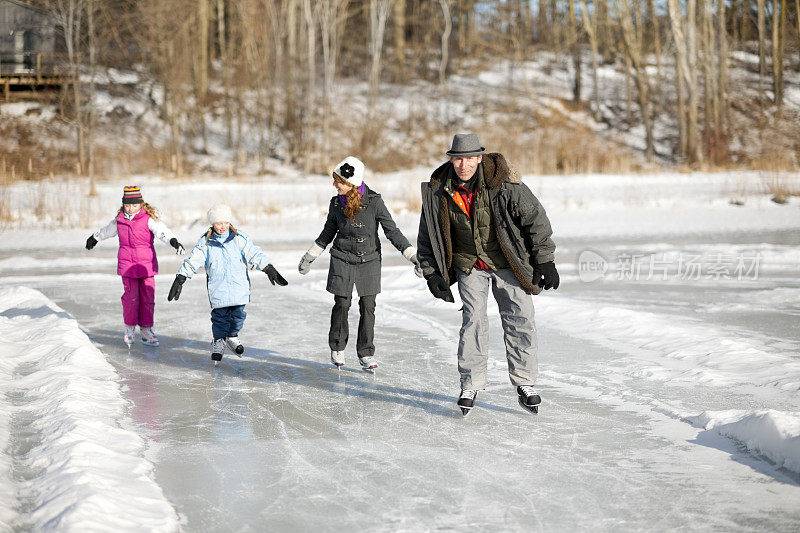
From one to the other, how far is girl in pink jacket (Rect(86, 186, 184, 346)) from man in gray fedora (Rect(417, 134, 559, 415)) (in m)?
3.11

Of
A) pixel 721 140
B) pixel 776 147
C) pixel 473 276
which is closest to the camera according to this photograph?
pixel 473 276

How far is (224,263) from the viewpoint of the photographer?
6.45 m

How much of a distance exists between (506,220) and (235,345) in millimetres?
2863

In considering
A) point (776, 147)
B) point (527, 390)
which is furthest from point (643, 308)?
point (776, 147)

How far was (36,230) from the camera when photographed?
53.3 feet

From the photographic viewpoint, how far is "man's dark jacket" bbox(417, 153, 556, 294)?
4500 millimetres

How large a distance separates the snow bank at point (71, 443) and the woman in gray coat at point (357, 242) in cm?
169

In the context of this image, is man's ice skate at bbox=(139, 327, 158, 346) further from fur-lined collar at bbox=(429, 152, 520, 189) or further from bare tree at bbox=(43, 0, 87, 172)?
bare tree at bbox=(43, 0, 87, 172)

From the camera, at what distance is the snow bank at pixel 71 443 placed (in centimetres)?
322

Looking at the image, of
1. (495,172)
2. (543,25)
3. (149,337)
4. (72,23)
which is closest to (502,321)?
(495,172)

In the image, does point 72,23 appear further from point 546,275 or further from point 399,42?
point 546,275

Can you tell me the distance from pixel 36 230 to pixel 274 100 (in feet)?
57.5

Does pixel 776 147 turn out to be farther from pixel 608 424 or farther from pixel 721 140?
pixel 608 424

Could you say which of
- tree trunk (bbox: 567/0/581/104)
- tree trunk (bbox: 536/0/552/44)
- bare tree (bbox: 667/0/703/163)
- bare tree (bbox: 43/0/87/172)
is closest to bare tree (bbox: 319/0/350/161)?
bare tree (bbox: 43/0/87/172)
